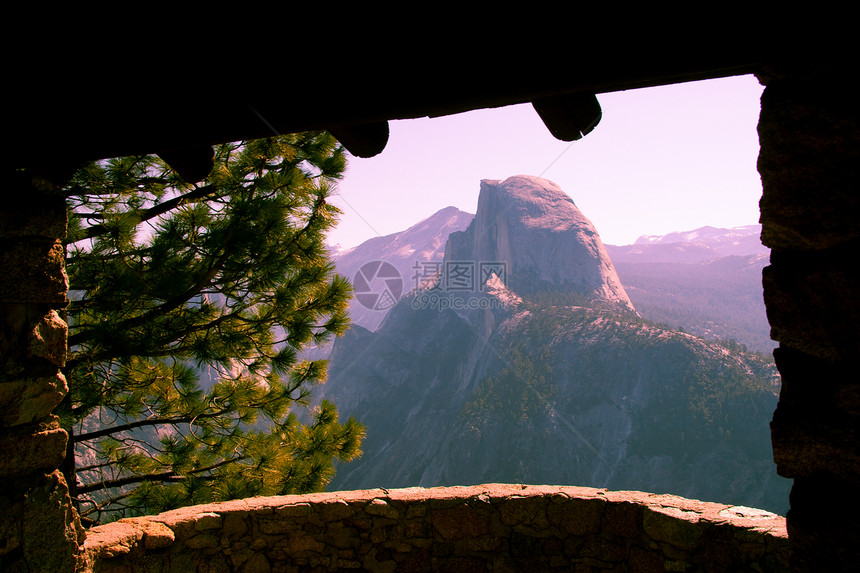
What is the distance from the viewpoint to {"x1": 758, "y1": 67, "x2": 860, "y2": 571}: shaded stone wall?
113cm

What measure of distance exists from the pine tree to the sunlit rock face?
63.9 metres

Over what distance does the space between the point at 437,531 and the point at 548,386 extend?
173 ft

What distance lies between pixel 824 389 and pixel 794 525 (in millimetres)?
346

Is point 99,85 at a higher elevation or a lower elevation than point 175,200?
lower

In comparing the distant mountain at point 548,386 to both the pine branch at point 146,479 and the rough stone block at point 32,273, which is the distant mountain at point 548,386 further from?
the rough stone block at point 32,273

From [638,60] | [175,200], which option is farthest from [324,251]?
[638,60]

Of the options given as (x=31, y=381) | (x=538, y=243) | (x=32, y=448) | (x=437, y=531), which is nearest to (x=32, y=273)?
(x=31, y=381)

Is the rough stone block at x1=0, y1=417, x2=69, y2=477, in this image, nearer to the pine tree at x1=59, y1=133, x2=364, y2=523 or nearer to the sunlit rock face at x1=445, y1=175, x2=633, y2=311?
the pine tree at x1=59, y1=133, x2=364, y2=523

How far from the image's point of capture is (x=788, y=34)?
108 centimetres

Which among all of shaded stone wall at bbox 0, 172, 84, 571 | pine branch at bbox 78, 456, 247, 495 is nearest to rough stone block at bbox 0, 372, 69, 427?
shaded stone wall at bbox 0, 172, 84, 571

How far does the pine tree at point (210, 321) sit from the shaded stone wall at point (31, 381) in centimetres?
153

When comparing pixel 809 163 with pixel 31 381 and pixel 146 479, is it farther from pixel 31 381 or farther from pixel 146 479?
pixel 146 479

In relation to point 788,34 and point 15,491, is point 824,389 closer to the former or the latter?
point 788,34

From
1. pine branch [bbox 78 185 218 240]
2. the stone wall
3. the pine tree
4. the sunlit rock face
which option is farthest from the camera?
the sunlit rock face
